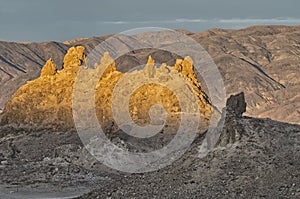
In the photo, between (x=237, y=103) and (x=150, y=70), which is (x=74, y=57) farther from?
(x=237, y=103)

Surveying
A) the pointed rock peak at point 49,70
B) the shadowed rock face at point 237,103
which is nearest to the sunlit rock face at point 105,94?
the pointed rock peak at point 49,70

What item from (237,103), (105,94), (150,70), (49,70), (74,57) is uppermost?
(74,57)

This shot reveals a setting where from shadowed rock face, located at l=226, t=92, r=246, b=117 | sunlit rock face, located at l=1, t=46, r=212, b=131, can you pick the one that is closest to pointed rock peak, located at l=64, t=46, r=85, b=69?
sunlit rock face, located at l=1, t=46, r=212, b=131

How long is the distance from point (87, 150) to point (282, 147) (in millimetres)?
30911

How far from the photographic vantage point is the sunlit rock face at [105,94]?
6444 cm

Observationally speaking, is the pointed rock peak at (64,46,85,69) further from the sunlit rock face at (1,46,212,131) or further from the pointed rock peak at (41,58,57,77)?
the pointed rock peak at (41,58,57,77)

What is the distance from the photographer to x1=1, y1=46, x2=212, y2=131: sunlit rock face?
64438 millimetres

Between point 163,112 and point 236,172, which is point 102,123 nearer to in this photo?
point 163,112

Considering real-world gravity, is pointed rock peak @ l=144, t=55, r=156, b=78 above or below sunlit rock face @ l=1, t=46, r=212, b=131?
above

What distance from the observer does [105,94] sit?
6950 centimetres

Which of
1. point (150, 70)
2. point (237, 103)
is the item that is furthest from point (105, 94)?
point (237, 103)

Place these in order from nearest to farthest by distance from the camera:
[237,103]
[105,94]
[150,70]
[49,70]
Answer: [237,103], [150,70], [105,94], [49,70]

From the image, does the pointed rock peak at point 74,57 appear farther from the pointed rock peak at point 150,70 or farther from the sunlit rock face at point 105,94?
the pointed rock peak at point 150,70

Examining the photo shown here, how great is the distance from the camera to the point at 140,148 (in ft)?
185
